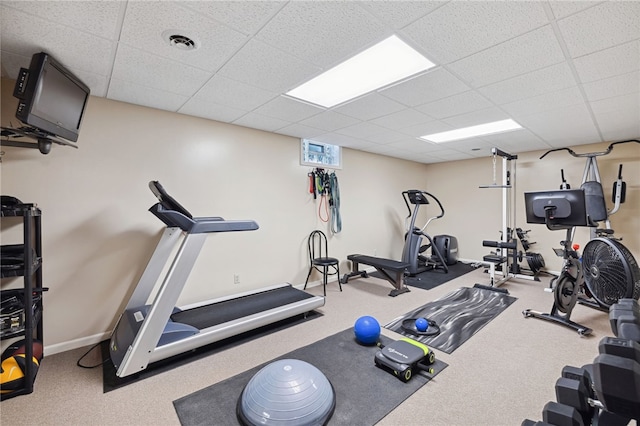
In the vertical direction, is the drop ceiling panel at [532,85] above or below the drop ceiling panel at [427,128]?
below

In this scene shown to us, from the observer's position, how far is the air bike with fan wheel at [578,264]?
2744 mm

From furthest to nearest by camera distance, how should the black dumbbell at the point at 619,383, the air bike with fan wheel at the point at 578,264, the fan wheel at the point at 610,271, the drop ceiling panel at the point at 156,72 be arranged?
the air bike with fan wheel at the point at 578,264 < the fan wheel at the point at 610,271 < the drop ceiling panel at the point at 156,72 < the black dumbbell at the point at 619,383

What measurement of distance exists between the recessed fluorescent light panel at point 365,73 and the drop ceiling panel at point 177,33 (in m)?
0.84

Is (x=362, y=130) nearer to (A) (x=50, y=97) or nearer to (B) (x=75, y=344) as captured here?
(A) (x=50, y=97)

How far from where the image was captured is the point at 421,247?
18.8ft

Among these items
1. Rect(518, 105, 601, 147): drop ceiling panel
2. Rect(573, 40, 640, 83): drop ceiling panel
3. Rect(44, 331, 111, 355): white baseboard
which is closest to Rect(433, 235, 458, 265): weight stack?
Rect(518, 105, 601, 147): drop ceiling panel

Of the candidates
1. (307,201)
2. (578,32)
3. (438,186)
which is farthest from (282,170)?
(438,186)

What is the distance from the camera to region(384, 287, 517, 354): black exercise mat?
2.79m

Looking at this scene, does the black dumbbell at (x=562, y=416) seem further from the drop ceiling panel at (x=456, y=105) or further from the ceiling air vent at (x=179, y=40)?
the ceiling air vent at (x=179, y=40)

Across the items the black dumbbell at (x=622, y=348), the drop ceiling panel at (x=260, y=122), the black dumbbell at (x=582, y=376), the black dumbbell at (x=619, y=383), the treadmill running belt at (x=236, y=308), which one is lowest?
the treadmill running belt at (x=236, y=308)

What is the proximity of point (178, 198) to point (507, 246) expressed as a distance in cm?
497

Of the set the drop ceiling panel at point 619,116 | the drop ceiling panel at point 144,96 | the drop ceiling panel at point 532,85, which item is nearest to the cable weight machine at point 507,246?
the drop ceiling panel at point 619,116

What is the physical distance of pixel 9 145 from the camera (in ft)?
7.13

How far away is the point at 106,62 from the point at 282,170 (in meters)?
2.43
